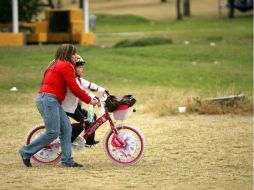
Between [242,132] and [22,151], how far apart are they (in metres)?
4.81

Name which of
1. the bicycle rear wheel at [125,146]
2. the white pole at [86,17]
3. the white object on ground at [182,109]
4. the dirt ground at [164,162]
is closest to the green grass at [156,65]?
the white pole at [86,17]

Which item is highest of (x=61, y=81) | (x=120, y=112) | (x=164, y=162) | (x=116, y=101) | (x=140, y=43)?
(x=61, y=81)

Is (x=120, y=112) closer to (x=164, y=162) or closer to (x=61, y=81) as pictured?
(x=61, y=81)

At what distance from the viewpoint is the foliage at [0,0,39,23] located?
33750mm

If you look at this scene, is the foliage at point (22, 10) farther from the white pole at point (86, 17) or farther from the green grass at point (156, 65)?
the green grass at point (156, 65)

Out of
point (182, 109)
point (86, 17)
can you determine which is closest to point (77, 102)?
point (182, 109)

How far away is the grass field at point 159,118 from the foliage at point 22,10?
4.23m

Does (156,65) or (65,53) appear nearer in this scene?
(65,53)

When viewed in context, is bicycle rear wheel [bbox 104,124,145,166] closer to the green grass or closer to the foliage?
the green grass

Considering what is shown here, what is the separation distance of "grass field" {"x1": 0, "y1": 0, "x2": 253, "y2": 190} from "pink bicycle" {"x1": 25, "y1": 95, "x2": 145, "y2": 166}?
0.39ft

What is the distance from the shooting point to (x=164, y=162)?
11.4 meters

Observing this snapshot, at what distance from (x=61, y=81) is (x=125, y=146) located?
118cm

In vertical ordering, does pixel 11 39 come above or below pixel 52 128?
below

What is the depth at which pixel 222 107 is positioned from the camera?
16.6m
